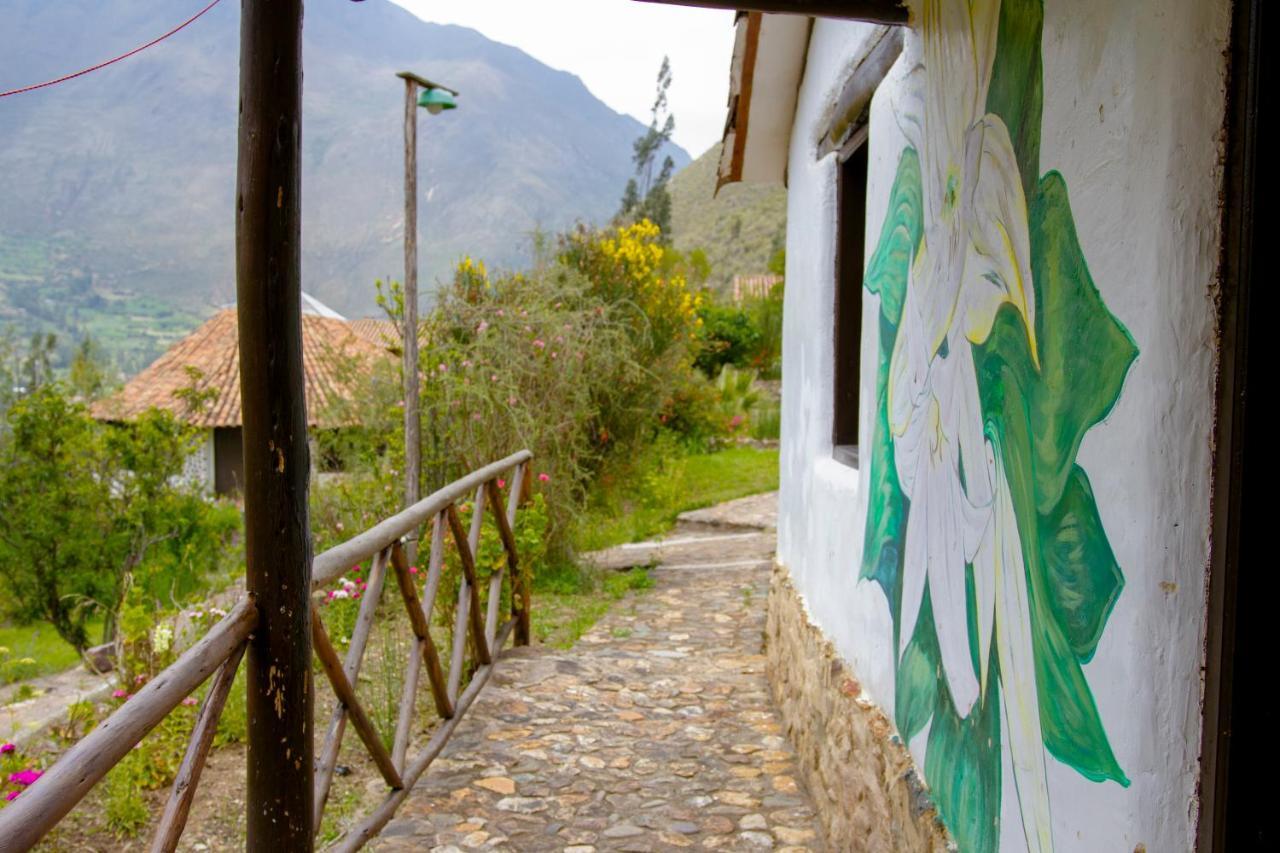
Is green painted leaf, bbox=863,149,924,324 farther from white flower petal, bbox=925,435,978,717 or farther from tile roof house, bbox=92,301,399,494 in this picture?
tile roof house, bbox=92,301,399,494

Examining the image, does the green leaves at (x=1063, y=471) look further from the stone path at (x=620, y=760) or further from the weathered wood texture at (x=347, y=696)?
the stone path at (x=620, y=760)

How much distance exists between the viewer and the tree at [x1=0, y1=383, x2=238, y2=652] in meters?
11.5

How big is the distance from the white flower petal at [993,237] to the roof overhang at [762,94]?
8.27ft

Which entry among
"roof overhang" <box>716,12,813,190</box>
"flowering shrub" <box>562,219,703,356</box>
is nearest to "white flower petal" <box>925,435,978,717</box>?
"roof overhang" <box>716,12,813,190</box>

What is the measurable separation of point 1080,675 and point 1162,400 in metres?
0.49

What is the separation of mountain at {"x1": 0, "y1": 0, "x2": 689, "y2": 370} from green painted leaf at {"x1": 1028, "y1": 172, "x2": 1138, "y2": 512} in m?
60.5

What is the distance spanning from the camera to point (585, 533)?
29.8 feet

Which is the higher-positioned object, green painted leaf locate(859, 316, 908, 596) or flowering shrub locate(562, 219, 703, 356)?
flowering shrub locate(562, 219, 703, 356)

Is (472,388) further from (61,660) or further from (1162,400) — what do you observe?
(61,660)

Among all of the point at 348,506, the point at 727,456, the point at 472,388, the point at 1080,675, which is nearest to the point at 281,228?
the point at 1080,675

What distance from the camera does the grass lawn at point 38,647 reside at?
12.7 metres

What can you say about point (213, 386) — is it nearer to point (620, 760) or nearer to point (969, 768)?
point (620, 760)

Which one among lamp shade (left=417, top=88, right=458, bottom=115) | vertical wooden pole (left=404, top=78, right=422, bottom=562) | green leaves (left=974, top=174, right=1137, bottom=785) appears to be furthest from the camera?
lamp shade (left=417, top=88, right=458, bottom=115)

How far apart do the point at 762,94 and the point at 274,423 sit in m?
3.82
